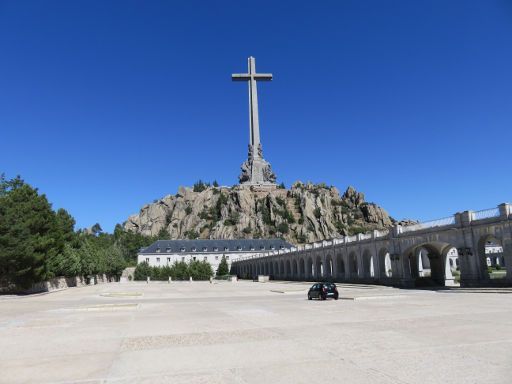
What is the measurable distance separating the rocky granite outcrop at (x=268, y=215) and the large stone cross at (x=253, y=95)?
2501cm

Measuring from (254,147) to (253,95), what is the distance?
61.2ft

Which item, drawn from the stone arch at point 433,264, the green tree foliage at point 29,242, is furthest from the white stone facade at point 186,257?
the stone arch at point 433,264

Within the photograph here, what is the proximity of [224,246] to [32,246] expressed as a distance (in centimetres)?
Result: 8565

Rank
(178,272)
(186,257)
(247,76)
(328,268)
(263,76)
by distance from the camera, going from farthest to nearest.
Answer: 1. (263,76)
2. (247,76)
3. (186,257)
4. (178,272)
5. (328,268)

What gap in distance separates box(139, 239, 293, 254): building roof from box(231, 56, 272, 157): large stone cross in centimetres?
4569

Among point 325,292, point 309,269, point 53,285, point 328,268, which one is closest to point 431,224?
point 325,292

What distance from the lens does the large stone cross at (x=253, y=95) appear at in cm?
15600

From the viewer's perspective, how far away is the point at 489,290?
98.5 ft

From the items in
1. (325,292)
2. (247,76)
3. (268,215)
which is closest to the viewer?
(325,292)

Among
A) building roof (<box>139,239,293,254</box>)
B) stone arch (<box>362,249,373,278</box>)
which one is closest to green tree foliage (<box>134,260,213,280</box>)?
building roof (<box>139,239,293,254</box>)

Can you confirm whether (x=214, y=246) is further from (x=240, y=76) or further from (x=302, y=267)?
(x=240, y=76)

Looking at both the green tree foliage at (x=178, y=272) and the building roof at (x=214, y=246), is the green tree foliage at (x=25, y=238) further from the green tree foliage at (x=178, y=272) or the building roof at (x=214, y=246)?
the building roof at (x=214, y=246)

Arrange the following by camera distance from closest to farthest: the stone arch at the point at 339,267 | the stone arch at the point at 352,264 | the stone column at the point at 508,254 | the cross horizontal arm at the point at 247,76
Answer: the stone column at the point at 508,254 → the stone arch at the point at 352,264 → the stone arch at the point at 339,267 → the cross horizontal arm at the point at 247,76

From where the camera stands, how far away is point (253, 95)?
156m
